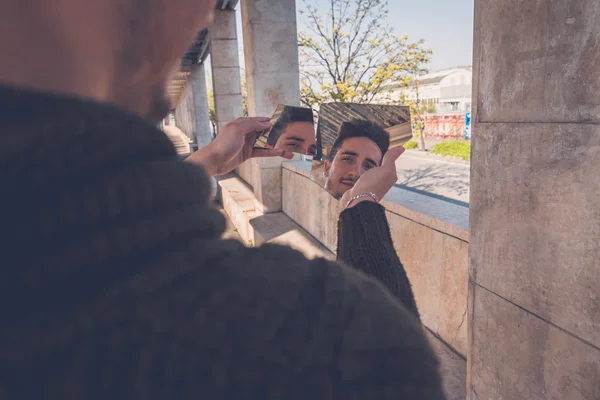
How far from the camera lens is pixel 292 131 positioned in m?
2.90

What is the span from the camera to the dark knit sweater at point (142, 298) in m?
0.47

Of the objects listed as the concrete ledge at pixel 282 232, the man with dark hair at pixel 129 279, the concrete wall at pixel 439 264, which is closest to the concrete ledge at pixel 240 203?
the concrete ledge at pixel 282 232

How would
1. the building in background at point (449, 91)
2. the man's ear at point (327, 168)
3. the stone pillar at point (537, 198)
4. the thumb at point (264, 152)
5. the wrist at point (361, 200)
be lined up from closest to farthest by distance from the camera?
the wrist at point (361, 200), the stone pillar at point (537, 198), the thumb at point (264, 152), the man's ear at point (327, 168), the building in background at point (449, 91)

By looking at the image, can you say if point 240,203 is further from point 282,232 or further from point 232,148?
point 232,148

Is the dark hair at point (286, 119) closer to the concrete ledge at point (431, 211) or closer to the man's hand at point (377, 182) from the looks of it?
the man's hand at point (377, 182)

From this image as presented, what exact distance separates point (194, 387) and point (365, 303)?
0.23 metres

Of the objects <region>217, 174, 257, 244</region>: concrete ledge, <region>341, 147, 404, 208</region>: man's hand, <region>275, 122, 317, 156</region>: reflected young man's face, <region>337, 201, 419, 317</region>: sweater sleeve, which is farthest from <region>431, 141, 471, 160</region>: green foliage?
<region>337, 201, 419, 317</region>: sweater sleeve

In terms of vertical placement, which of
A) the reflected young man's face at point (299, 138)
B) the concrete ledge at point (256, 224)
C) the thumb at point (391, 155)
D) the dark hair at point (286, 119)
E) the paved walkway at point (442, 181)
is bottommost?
the concrete ledge at point (256, 224)

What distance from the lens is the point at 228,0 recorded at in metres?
12.8

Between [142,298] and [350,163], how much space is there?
6.29 ft

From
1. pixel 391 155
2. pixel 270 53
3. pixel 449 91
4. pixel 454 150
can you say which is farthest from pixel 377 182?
pixel 449 91

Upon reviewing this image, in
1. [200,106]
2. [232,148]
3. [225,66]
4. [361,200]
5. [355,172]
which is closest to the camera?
[361,200]

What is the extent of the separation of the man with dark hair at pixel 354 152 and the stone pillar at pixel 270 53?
18.7ft

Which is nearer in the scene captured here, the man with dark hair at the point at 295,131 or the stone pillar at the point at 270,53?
the man with dark hair at the point at 295,131
